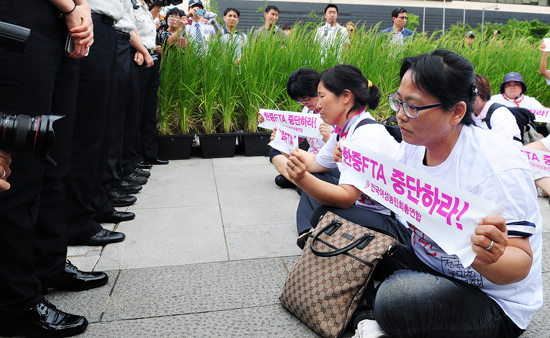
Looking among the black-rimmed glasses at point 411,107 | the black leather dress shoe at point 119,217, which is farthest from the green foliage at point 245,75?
the black-rimmed glasses at point 411,107

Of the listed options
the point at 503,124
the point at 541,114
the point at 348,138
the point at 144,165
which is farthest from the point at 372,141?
the point at 541,114

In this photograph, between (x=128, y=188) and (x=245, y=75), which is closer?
(x=128, y=188)

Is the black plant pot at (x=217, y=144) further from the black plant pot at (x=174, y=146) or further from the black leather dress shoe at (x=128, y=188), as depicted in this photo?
the black leather dress shoe at (x=128, y=188)

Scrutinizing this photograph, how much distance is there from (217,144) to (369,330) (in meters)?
4.65

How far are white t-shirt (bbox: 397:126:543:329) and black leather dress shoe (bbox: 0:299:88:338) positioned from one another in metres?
1.58

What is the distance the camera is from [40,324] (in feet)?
6.11

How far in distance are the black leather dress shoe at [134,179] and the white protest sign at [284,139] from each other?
1.79 meters

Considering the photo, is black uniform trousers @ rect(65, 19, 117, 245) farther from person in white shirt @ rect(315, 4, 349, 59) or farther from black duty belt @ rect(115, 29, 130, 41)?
person in white shirt @ rect(315, 4, 349, 59)

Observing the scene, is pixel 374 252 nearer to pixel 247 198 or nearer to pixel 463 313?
pixel 463 313

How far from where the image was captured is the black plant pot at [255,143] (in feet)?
20.5

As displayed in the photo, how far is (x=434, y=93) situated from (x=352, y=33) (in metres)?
5.68

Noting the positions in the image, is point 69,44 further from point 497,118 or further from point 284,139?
point 497,118

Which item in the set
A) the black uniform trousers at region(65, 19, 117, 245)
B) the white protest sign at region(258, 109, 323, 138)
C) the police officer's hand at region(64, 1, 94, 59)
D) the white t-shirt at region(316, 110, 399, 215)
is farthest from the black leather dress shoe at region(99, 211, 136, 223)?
the white t-shirt at region(316, 110, 399, 215)

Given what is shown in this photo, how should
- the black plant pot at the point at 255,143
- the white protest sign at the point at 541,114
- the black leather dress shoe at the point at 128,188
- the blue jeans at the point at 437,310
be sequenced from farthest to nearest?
the black plant pot at the point at 255,143
the white protest sign at the point at 541,114
the black leather dress shoe at the point at 128,188
the blue jeans at the point at 437,310
